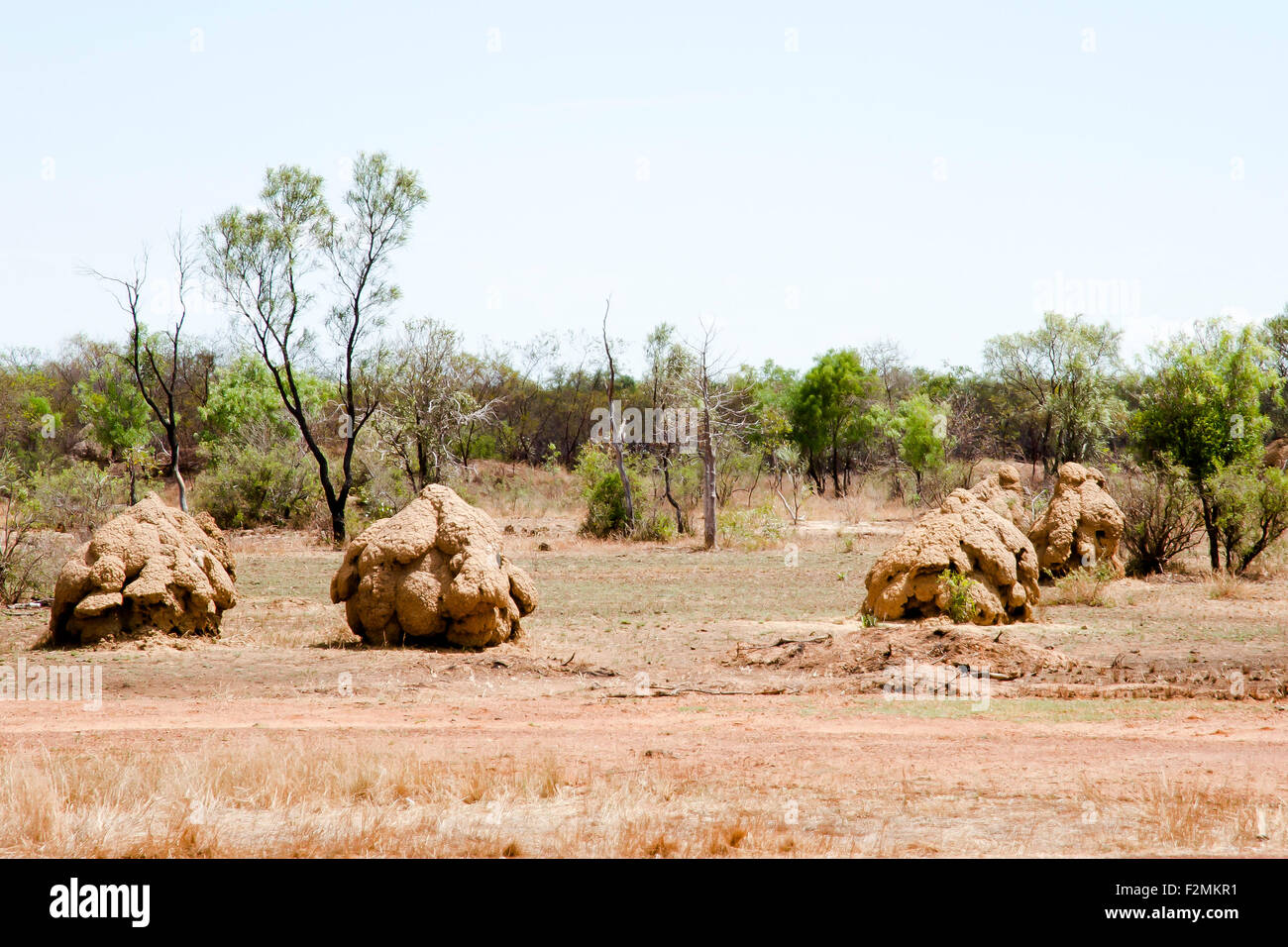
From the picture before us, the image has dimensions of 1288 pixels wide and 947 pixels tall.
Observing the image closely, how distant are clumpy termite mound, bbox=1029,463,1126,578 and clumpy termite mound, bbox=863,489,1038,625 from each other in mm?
3977

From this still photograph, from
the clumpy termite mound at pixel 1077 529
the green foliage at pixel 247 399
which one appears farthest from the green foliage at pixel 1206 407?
the green foliage at pixel 247 399

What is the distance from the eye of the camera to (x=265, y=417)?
4212cm

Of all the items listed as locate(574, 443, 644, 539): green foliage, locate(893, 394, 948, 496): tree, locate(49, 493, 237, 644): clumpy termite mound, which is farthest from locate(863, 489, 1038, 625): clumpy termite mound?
locate(893, 394, 948, 496): tree

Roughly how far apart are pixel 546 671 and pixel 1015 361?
130 ft

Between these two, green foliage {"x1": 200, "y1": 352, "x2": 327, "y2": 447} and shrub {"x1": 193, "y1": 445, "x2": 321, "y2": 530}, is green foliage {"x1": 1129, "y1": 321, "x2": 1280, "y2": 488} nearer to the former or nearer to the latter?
shrub {"x1": 193, "y1": 445, "x2": 321, "y2": 530}

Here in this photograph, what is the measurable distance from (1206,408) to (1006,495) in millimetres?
6204

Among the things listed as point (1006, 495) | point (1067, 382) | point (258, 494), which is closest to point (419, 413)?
point (258, 494)

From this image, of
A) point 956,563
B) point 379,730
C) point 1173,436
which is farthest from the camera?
point 1173,436

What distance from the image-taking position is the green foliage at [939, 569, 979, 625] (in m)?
12.8

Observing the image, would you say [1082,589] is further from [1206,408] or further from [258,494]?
[258,494]

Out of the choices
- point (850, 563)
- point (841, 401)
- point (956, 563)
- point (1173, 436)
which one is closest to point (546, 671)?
point (956, 563)

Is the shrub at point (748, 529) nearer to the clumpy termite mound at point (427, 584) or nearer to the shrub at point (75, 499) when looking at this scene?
the shrub at point (75, 499)

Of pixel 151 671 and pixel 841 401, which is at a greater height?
pixel 841 401
